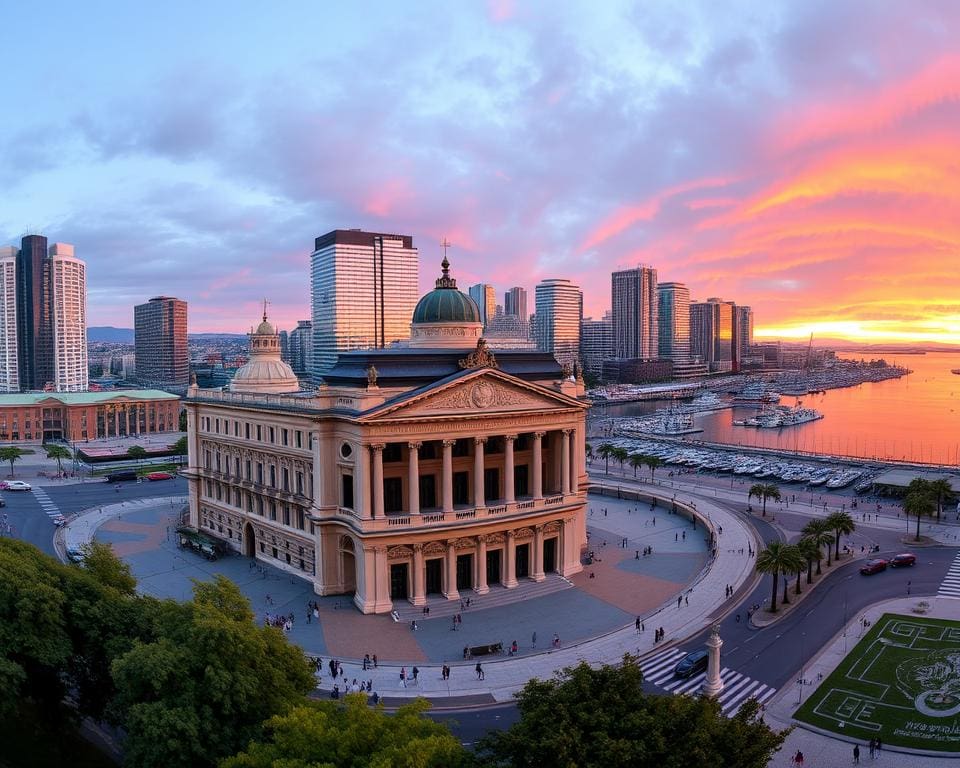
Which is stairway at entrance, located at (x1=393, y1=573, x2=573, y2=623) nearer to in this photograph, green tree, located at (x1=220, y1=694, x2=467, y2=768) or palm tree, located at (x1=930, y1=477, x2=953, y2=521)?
green tree, located at (x1=220, y1=694, x2=467, y2=768)

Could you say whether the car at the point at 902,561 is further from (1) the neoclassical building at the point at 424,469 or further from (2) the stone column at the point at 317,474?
(2) the stone column at the point at 317,474

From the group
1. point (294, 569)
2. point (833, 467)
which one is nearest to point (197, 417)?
point (294, 569)

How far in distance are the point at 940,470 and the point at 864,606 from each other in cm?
7532

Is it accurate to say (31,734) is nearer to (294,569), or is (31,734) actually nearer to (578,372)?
(294,569)

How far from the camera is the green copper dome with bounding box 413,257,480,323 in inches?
2726

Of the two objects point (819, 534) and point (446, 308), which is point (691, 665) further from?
point (446, 308)

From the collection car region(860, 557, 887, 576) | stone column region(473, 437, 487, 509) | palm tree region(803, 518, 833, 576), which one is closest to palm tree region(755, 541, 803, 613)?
palm tree region(803, 518, 833, 576)

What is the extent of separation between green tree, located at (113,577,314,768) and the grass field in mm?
27665

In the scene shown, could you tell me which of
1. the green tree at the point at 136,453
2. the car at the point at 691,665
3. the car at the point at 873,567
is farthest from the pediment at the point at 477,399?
the green tree at the point at 136,453

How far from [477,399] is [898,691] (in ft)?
111

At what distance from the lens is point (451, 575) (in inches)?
2309

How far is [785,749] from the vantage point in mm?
36750

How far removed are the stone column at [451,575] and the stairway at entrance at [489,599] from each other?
46 cm

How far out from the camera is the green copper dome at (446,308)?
6925 centimetres
